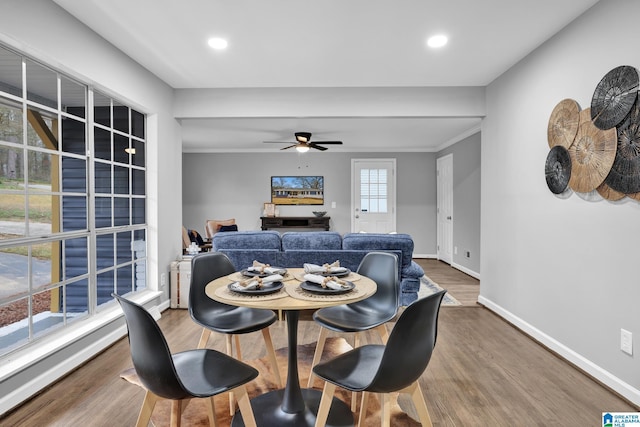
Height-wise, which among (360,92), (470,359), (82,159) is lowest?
(470,359)

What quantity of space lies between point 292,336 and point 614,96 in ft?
7.97

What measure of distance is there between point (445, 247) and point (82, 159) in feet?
19.9

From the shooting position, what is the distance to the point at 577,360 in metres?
2.49

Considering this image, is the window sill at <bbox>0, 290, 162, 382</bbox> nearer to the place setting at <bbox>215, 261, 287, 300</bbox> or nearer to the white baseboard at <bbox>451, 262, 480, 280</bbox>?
the place setting at <bbox>215, 261, 287, 300</bbox>

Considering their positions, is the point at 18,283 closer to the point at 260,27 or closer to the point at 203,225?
the point at 260,27

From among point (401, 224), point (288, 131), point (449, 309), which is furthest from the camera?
point (401, 224)

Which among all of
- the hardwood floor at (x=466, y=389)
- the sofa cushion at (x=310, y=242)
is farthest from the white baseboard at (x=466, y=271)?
the sofa cushion at (x=310, y=242)

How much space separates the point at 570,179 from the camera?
256 cm

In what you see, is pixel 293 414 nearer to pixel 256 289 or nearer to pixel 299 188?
pixel 256 289

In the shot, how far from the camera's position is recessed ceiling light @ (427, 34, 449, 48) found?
2.77 m

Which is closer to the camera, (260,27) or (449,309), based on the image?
(260,27)

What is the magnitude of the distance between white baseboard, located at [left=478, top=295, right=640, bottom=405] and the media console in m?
4.20

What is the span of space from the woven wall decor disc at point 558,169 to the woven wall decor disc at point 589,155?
0.06 metres

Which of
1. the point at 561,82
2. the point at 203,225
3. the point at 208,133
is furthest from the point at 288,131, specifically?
the point at 561,82
